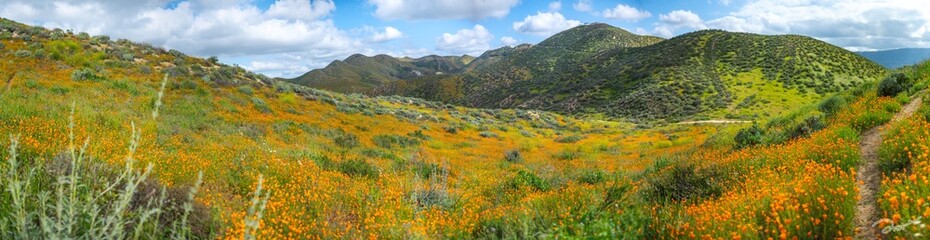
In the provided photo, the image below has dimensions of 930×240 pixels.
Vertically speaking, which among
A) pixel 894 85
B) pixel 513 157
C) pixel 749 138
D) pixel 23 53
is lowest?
pixel 513 157

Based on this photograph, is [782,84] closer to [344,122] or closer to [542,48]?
[344,122]

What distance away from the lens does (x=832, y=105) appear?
48.4 ft

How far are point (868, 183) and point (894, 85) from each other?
9.23 metres

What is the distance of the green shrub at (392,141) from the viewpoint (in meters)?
20.9

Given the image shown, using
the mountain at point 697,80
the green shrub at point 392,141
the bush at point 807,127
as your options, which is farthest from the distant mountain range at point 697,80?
the bush at point 807,127

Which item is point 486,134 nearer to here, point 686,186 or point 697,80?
point 686,186

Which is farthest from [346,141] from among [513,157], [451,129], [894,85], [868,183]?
[894,85]

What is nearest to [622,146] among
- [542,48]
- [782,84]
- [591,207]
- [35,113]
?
[591,207]

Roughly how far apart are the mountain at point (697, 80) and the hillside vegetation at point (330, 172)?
4426cm

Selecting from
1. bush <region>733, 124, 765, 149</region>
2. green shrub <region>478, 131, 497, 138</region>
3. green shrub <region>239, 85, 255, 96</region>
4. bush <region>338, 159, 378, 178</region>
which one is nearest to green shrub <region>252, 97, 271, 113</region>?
green shrub <region>239, 85, 255, 96</region>

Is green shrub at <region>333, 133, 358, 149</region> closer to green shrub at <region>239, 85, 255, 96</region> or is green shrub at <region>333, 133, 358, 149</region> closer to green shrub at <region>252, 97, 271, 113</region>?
green shrub at <region>252, 97, 271, 113</region>

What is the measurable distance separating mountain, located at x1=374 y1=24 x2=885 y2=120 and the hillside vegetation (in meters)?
44.3

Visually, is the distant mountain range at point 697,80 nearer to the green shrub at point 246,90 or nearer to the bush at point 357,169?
the green shrub at point 246,90

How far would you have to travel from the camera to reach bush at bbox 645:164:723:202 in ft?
24.4
